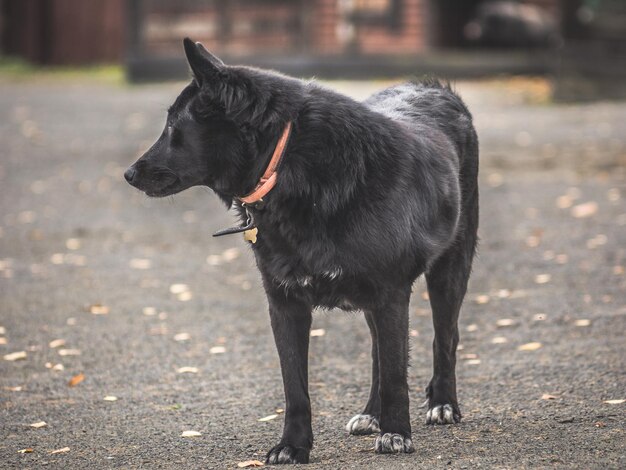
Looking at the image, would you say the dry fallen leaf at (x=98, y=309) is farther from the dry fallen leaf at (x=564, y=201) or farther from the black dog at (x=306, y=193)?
the dry fallen leaf at (x=564, y=201)

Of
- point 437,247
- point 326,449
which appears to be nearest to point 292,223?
point 437,247

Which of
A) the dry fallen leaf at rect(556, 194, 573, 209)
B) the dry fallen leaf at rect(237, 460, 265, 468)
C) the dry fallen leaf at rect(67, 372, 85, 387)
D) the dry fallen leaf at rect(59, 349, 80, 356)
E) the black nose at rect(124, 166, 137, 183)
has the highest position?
the black nose at rect(124, 166, 137, 183)

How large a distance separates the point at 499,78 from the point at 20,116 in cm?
1095

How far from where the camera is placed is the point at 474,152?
6.25 meters

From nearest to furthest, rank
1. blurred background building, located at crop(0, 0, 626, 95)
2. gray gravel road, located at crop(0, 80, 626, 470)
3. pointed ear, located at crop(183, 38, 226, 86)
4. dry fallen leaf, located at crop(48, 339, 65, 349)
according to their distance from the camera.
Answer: pointed ear, located at crop(183, 38, 226, 86)
gray gravel road, located at crop(0, 80, 626, 470)
dry fallen leaf, located at crop(48, 339, 65, 349)
blurred background building, located at crop(0, 0, 626, 95)

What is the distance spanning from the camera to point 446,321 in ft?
19.5

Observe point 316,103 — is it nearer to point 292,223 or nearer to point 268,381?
point 292,223

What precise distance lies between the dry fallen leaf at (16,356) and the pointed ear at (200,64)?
3.35 m

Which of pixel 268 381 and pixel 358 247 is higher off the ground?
pixel 358 247

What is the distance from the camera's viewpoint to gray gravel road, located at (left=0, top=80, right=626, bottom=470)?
555cm

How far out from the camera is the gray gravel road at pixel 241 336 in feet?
18.2

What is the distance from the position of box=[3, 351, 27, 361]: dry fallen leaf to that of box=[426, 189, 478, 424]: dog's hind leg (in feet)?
9.76

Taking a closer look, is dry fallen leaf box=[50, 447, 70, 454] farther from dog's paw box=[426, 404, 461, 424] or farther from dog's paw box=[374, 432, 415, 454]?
dog's paw box=[426, 404, 461, 424]

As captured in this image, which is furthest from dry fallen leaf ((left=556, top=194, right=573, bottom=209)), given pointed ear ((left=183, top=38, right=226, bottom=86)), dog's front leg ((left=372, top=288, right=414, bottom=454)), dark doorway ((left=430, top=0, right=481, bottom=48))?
dark doorway ((left=430, top=0, right=481, bottom=48))
